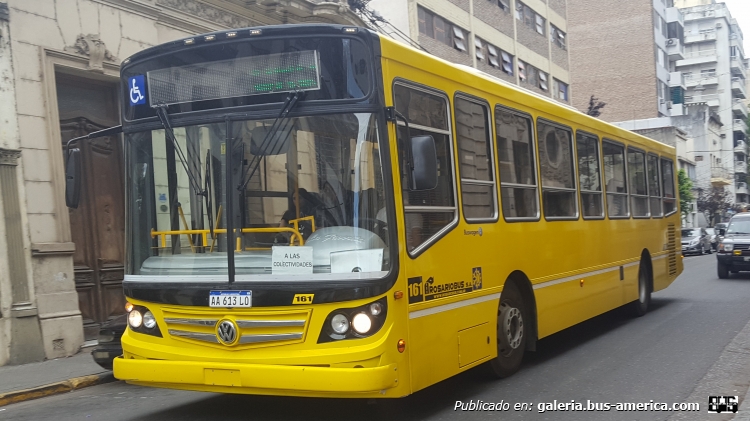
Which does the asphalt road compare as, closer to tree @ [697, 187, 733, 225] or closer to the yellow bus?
the yellow bus

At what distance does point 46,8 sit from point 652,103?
55683 mm

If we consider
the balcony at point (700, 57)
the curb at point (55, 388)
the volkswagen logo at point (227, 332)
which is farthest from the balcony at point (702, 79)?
the volkswagen logo at point (227, 332)

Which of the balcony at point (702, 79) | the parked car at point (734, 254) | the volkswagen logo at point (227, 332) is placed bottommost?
the parked car at point (734, 254)

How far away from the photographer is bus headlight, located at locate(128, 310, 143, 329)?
21.4ft

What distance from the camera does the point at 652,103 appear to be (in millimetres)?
60562

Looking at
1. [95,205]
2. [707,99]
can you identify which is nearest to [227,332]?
[95,205]

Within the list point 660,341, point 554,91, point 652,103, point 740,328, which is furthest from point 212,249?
point 652,103

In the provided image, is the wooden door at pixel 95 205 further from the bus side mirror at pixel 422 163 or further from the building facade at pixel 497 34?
the building facade at pixel 497 34

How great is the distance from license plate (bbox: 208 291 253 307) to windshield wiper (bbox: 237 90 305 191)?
0.80m

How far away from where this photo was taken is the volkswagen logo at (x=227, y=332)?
5.95 meters

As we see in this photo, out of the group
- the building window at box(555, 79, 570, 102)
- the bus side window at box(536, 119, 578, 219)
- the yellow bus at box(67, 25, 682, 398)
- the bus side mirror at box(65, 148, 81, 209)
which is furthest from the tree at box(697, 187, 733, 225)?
the bus side mirror at box(65, 148, 81, 209)

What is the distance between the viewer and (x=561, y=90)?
40750mm

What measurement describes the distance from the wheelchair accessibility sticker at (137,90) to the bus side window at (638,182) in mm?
8514

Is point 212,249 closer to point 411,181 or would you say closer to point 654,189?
point 411,181
